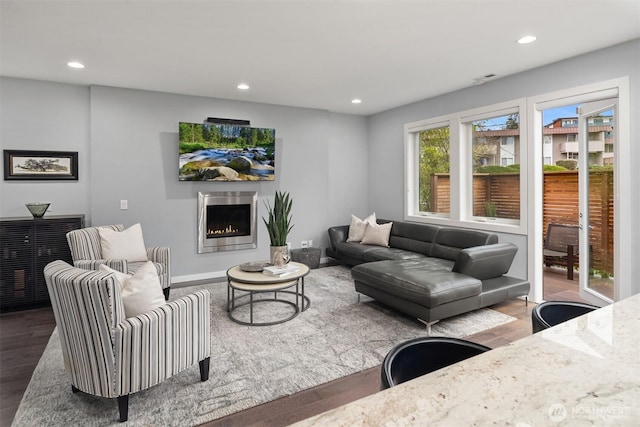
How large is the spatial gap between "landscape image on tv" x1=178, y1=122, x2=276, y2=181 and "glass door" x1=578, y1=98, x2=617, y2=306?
13.0ft

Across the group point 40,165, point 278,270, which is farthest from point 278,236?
point 40,165

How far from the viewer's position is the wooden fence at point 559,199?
11.6 feet

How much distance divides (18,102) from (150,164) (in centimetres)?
156

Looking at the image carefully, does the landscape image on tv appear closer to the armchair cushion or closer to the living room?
the living room

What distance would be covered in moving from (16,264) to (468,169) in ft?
18.3

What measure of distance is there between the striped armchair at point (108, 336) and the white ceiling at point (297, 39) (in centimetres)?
200

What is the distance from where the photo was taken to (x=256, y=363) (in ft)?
8.82

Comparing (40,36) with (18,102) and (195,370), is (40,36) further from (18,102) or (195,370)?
(195,370)

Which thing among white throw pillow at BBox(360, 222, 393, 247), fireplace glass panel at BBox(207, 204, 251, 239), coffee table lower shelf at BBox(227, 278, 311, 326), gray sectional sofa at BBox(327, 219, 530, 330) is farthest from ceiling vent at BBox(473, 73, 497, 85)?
fireplace glass panel at BBox(207, 204, 251, 239)

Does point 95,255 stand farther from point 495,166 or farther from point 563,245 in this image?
point 563,245

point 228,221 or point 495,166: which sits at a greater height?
point 495,166

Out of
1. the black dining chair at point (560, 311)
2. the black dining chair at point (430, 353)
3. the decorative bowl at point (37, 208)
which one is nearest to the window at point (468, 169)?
the black dining chair at point (560, 311)

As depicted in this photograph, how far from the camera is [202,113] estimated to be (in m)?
5.18

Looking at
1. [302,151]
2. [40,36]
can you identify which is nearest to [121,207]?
[40,36]
